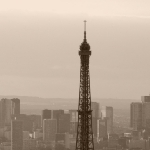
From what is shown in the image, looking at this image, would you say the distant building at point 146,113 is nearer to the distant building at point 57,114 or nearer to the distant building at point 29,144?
the distant building at point 57,114

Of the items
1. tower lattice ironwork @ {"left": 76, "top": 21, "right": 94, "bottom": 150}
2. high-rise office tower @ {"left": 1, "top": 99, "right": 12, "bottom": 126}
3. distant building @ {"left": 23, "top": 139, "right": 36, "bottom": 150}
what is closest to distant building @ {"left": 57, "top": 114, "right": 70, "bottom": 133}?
distant building @ {"left": 23, "top": 139, "right": 36, "bottom": 150}

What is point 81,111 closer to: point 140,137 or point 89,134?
point 89,134

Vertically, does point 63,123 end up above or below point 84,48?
Answer: below

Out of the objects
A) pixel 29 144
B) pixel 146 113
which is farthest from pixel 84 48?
pixel 146 113

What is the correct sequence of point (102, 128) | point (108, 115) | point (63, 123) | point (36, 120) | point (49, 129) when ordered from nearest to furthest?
point (102, 128), point (49, 129), point (63, 123), point (108, 115), point (36, 120)

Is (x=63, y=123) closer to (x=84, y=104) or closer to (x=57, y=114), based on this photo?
(x=57, y=114)
